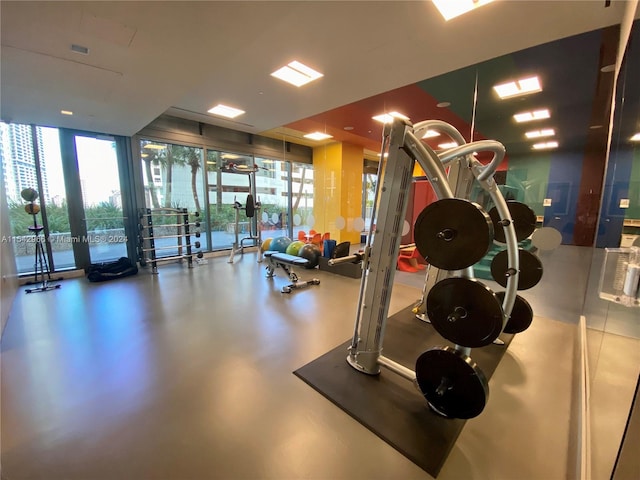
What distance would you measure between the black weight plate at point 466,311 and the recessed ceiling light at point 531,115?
14.1ft

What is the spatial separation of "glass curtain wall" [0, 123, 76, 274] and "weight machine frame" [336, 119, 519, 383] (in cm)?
552

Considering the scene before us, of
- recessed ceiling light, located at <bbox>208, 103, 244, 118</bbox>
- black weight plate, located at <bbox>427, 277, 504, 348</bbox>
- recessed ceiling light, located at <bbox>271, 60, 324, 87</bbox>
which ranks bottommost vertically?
black weight plate, located at <bbox>427, 277, 504, 348</bbox>

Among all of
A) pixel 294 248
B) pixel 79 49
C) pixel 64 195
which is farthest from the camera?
pixel 294 248

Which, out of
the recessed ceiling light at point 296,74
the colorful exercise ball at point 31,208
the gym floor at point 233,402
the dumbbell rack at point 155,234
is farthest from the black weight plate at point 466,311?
the colorful exercise ball at point 31,208

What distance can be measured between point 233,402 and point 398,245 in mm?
1669

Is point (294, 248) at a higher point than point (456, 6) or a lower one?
lower

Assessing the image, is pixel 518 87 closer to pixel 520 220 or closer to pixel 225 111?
pixel 520 220

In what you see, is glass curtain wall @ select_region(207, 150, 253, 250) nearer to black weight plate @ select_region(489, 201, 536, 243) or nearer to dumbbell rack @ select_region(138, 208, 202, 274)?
dumbbell rack @ select_region(138, 208, 202, 274)

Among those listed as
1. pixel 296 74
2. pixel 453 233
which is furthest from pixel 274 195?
pixel 453 233

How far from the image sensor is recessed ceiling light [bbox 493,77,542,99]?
3.55 m

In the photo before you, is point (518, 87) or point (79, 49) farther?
point (518, 87)

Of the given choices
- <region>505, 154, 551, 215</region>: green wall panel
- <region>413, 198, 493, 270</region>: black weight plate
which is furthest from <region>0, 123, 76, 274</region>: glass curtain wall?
<region>505, 154, 551, 215</region>: green wall panel

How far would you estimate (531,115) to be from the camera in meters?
4.18

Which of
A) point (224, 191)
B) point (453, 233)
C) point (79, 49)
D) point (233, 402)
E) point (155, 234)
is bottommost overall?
point (233, 402)
